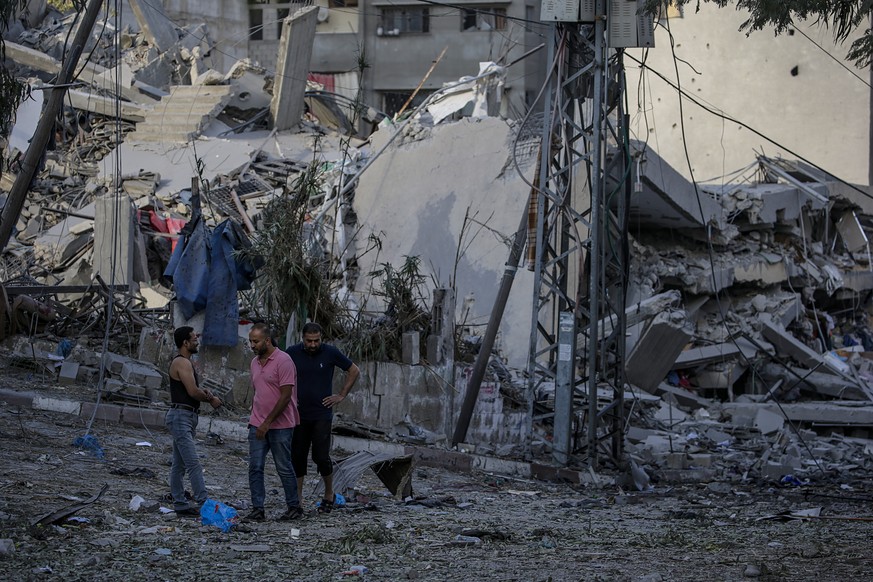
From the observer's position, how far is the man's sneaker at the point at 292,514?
868cm

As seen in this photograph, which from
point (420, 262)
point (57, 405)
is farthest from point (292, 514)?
point (420, 262)

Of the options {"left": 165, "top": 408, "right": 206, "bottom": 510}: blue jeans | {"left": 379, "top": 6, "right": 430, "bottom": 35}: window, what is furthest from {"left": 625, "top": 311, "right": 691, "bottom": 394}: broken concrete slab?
{"left": 379, "top": 6, "right": 430, "bottom": 35}: window

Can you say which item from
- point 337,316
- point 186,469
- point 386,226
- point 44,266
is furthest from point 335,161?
point 186,469

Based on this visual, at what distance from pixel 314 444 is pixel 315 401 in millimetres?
337

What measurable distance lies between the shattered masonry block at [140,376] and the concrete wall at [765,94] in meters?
24.2

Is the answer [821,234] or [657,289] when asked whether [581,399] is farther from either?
[821,234]

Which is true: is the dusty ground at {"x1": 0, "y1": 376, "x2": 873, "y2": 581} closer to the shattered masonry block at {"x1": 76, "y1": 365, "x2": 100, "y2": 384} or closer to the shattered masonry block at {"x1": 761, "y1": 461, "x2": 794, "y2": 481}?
the shattered masonry block at {"x1": 761, "y1": 461, "x2": 794, "y2": 481}

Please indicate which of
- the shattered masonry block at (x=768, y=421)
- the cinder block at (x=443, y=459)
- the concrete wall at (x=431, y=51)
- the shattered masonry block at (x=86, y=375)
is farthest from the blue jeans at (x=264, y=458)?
the concrete wall at (x=431, y=51)

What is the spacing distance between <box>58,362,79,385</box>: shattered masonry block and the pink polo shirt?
6472 millimetres

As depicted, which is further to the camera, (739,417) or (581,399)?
(739,417)

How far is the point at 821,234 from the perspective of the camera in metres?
26.7

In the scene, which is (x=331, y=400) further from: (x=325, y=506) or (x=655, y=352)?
(x=655, y=352)

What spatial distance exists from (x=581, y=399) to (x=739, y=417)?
15.4ft

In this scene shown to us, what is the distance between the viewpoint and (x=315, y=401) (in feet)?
29.7
